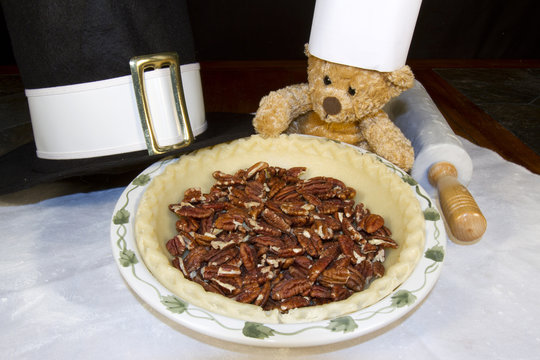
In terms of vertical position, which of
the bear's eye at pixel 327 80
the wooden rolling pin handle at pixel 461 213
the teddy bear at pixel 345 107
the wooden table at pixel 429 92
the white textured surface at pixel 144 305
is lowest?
the white textured surface at pixel 144 305

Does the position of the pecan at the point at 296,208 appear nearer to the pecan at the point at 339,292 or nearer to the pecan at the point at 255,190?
the pecan at the point at 255,190

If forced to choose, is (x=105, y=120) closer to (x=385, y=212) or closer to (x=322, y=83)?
(x=322, y=83)

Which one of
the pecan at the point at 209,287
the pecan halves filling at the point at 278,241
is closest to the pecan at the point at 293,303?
the pecan halves filling at the point at 278,241

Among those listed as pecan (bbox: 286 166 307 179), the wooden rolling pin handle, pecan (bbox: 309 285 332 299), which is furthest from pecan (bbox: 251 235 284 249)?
the wooden rolling pin handle

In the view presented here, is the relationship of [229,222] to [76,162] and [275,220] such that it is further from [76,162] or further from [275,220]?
[76,162]

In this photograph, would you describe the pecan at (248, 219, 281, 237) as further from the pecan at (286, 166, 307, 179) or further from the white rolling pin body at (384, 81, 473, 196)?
the white rolling pin body at (384, 81, 473, 196)

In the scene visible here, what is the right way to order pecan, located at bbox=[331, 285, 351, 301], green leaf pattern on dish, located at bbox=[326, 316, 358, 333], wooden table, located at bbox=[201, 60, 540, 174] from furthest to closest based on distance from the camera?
wooden table, located at bbox=[201, 60, 540, 174]
pecan, located at bbox=[331, 285, 351, 301]
green leaf pattern on dish, located at bbox=[326, 316, 358, 333]

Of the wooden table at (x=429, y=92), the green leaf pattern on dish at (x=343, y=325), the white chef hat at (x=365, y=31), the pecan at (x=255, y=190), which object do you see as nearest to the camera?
the green leaf pattern on dish at (x=343, y=325)

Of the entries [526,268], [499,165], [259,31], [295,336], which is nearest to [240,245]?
[295,336]
